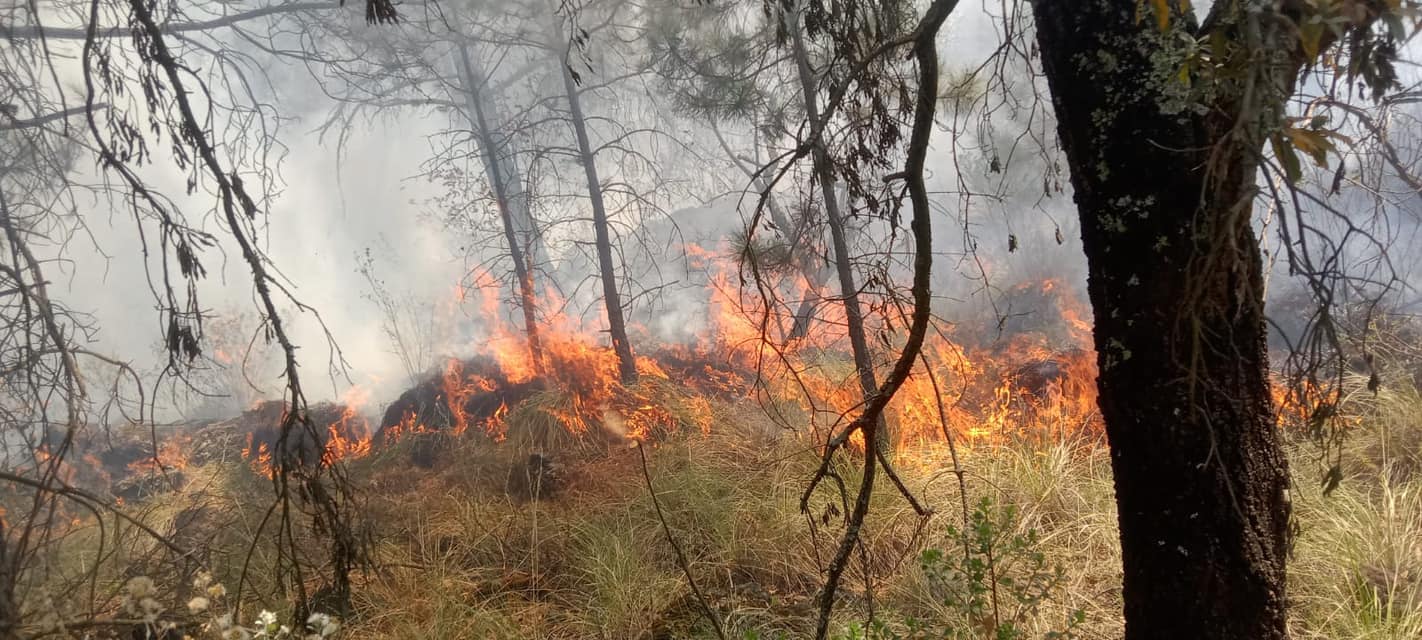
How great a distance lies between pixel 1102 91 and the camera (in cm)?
123

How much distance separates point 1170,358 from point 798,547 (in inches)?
106

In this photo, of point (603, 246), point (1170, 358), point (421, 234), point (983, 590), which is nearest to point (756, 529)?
point (983, 590)

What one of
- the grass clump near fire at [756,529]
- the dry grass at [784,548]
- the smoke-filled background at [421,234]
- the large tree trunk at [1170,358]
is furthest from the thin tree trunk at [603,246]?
the large tree trunk at [1170,358]

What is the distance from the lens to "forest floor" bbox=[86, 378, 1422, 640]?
245 centimetres

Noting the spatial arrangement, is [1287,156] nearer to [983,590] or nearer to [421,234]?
[983,590]

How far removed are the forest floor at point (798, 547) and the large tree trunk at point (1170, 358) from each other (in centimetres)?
62

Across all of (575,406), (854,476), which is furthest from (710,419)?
(854,476)

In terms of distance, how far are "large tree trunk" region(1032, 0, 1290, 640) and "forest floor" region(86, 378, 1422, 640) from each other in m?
0.62

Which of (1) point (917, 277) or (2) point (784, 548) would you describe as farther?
(2) point (784, 548)

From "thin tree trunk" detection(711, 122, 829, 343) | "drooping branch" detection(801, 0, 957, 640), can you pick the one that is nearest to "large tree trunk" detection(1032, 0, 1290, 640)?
"drooping branch" detection(801, 0, 957, 640)

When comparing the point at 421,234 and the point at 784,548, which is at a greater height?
the point at 421,234

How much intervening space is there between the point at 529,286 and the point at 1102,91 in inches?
255

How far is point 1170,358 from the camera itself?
45.6 inches

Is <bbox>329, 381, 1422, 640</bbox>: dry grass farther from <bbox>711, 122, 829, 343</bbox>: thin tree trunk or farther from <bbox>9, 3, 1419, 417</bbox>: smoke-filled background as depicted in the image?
<bbox>9, 3, 1419, 417</bbox>: smoke-filled background
